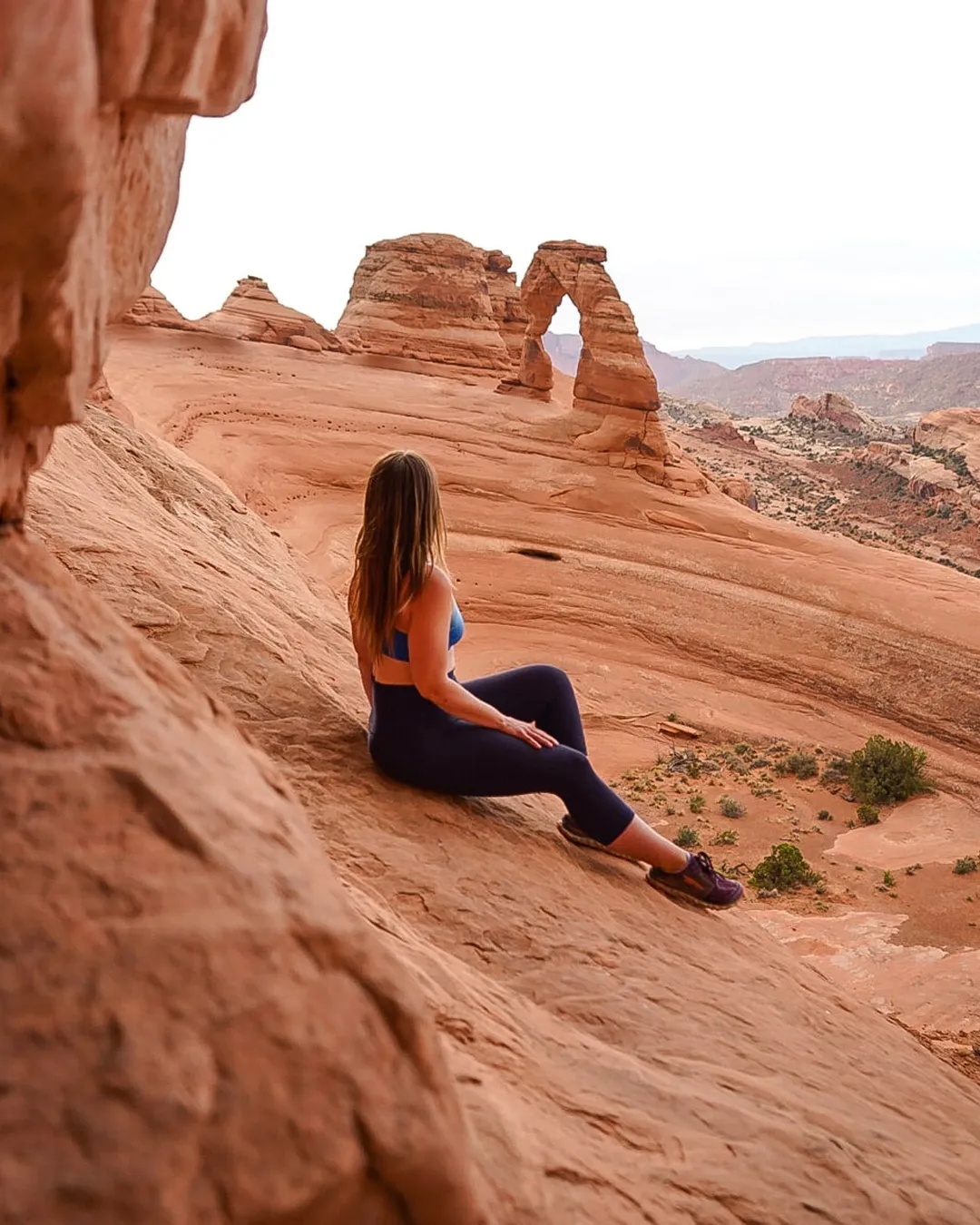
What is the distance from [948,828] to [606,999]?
9.05m

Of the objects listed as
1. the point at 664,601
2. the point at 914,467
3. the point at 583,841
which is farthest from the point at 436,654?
the point at 914,467

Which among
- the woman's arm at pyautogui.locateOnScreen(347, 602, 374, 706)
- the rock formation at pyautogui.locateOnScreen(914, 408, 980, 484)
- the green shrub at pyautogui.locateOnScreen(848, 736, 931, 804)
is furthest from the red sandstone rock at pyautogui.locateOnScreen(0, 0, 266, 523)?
the rock formation at pyautogui.locateOnScreen(914, 408, 980, 484)

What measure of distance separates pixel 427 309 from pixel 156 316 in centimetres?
849

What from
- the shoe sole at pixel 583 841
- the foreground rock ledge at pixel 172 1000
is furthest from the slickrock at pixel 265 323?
the foreground rock ledge at pixel 172 1000

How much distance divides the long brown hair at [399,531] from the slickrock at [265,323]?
2613cm

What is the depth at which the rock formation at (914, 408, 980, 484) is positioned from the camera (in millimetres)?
39844

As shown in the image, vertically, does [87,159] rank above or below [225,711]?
above

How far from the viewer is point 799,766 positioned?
11.8 metres

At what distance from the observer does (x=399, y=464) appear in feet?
10.8

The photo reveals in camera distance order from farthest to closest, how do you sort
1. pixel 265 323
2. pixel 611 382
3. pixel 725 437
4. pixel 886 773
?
1. pixel 725 437
2. pixel 265 323
3. pixel 611 382
4. pixel 886 773

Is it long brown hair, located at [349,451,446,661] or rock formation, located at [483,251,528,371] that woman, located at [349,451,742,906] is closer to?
long brown hair, located at [349,451,446,661]

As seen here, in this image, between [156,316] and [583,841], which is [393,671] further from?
[156,316]

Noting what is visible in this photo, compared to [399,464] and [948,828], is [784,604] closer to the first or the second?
[948,828]

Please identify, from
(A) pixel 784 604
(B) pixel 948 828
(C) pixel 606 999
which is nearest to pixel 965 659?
(A) pixel 784 604
